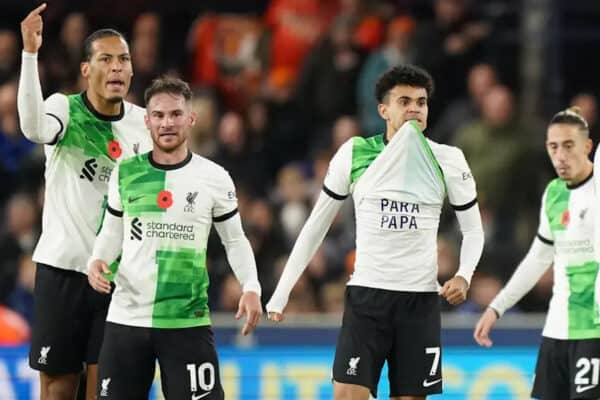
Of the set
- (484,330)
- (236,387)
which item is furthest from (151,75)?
(484,330)

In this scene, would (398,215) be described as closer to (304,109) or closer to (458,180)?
(458,180)

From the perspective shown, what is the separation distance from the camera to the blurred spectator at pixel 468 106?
603 inches

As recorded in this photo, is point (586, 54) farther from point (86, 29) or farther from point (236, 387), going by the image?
point (236, 387)

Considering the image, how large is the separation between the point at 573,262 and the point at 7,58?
7013 mm

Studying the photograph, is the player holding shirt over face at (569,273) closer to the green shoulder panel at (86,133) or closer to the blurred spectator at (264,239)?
the green shoulder panel at (86,133)

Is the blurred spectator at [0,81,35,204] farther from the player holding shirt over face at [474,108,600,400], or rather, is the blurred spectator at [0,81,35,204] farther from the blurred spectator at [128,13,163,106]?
the player holding shirt over face at [474,108,600,400]

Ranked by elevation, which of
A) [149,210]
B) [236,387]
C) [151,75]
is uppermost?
[151,75]

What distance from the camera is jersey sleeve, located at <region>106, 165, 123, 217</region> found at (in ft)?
28.5

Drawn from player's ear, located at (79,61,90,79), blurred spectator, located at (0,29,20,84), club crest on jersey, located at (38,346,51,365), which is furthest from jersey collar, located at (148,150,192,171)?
blurred spectator, located at (0,29,20,84)

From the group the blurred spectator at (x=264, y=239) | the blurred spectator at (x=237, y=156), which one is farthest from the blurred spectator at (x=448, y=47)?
the blurred spectator at (x=264, y=239)

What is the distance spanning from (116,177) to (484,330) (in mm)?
2748

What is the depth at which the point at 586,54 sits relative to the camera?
16766mm

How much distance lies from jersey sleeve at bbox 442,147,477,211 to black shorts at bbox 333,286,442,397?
1.86ft

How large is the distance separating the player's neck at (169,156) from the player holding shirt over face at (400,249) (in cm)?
98
